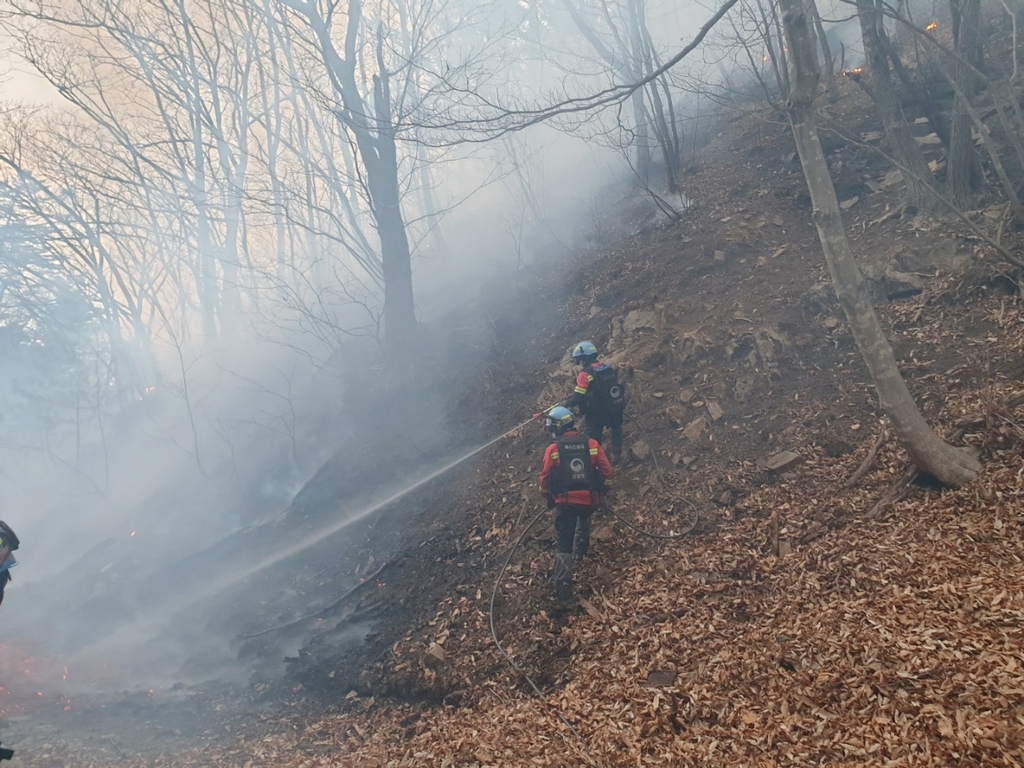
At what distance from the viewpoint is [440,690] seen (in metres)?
6.28

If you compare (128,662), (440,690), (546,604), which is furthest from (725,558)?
(128,662)

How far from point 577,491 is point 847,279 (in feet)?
12.0

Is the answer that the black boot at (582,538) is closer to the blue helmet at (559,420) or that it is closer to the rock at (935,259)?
the blue helmet at (559,420)

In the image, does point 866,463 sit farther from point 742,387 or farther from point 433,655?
point 433,655

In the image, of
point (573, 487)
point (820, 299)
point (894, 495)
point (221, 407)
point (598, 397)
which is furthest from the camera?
point (221, 407)

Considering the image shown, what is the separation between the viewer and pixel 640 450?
28.6 feet

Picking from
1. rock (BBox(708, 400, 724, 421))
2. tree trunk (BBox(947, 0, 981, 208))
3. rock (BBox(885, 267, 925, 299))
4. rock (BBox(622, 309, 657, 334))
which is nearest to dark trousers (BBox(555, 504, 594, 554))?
rock (BBox(708, 400, 724, 421))

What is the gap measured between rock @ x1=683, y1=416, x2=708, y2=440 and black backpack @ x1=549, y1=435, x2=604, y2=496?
73.0 inches

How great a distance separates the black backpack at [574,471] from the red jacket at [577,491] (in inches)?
1.9

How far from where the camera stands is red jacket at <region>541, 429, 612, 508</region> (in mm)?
7227

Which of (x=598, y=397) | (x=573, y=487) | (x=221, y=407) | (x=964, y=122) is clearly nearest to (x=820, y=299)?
(x=964, y=122)

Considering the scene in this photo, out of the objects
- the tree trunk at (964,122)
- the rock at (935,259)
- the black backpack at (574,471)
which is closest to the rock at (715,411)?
the black backpack at (574,471)

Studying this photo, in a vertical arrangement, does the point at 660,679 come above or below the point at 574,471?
below

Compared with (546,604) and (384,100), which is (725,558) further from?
(384,100)
